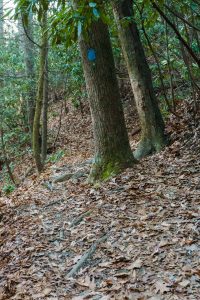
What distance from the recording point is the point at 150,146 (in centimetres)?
760

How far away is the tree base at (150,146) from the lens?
750 cm

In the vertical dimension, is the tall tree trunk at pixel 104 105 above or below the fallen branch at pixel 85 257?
above

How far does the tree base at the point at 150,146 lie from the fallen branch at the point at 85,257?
3.22 metres

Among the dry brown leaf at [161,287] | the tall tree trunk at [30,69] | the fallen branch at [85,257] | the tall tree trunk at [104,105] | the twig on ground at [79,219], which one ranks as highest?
the tall tree trunk at [30,69]

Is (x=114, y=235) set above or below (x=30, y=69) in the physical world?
below

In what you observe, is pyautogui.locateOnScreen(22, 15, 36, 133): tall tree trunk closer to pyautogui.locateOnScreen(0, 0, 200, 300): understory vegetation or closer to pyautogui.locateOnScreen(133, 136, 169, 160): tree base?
pyautogui.locateOnScreen(0, 0, 200, 300): understory vegetation

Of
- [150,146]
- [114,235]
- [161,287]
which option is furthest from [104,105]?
[161,287]

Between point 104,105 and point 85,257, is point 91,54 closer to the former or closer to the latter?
point 104,105

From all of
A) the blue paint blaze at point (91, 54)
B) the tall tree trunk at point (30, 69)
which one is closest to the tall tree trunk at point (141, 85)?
the blue paint blaze at point (91, 54)

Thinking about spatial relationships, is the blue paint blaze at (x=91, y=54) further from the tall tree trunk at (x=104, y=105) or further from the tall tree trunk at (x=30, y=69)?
the tall tree trunk at (x=30, y=69)

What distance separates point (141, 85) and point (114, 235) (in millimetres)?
3898

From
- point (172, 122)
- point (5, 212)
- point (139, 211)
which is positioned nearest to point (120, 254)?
point (139, 211)

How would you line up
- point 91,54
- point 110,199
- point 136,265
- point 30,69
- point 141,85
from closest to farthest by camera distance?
point 136,265 → point 110,199 → point 91,54 → point 141,85 → point 30,69

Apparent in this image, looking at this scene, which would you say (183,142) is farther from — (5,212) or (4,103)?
(4,103)
